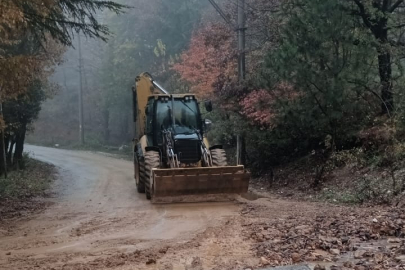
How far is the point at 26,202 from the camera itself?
14367mm

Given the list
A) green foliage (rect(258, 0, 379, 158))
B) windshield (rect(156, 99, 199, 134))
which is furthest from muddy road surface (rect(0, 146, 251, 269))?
green foliage (rect(258, 0, 379, 158))

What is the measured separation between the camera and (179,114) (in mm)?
14992

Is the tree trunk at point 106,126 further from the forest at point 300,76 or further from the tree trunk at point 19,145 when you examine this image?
the forest at point 300,76

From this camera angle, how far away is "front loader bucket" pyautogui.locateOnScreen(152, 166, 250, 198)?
12125 millimetres

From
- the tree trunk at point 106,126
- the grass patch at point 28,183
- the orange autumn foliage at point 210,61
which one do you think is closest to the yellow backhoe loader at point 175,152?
the grass patch at point 28,183

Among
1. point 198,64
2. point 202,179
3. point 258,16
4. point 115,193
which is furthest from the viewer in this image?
point 198,64

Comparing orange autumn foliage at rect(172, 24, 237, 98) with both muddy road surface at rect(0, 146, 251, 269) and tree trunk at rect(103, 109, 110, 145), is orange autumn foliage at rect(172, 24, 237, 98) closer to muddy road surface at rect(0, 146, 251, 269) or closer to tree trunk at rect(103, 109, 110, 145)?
muddy road surface at rect(0, 146, 251, 269)

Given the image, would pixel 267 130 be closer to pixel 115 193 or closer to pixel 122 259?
pixel 115 193

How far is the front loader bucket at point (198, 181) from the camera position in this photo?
1212 cm

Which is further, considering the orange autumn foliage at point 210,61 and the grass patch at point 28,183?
the orange autumn foliage at point 210,61

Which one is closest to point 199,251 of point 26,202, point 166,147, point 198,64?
point 166,147

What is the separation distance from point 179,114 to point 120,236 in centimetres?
668

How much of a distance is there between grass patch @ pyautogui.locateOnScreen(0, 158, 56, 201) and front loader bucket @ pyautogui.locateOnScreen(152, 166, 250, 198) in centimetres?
532

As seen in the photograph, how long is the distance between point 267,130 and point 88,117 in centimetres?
4468
